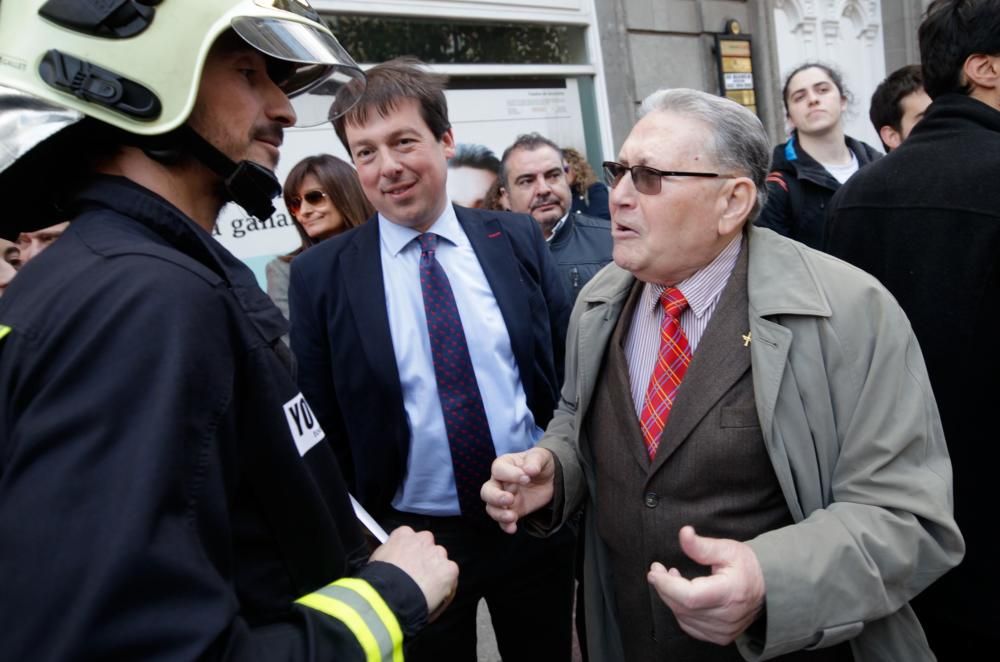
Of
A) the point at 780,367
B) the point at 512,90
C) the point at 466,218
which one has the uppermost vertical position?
the point at 512,90

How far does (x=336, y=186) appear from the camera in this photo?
3.47 m

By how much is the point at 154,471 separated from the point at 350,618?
0.40 metres

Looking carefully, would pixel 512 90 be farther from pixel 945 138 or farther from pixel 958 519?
pixel 958 519

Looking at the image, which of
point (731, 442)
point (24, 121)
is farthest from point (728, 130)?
point (24, 121)

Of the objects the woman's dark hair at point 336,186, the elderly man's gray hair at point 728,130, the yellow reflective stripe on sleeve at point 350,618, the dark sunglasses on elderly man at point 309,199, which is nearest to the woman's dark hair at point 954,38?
the elderly man's gray hair at point 728,130

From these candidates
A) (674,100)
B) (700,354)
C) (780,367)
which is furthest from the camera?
(674,100)

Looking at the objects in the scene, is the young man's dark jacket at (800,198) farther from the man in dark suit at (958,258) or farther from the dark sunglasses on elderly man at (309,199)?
the dark sunglasses on elderly man at (309,199)

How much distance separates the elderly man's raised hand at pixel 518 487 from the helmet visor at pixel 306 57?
3.09 feet

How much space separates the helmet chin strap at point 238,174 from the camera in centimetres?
118

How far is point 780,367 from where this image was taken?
1.51 meters

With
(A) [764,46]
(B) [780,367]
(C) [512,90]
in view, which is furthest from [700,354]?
(A) [764,46]

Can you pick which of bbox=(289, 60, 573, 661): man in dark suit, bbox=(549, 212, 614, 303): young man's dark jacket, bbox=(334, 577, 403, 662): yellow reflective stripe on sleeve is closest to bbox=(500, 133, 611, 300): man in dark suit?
bbox=(549, 212, 614, 303): young man's dark jacket

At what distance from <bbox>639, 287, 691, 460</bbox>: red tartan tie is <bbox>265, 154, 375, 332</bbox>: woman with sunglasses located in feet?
6.83

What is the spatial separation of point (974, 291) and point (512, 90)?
17.6ft
